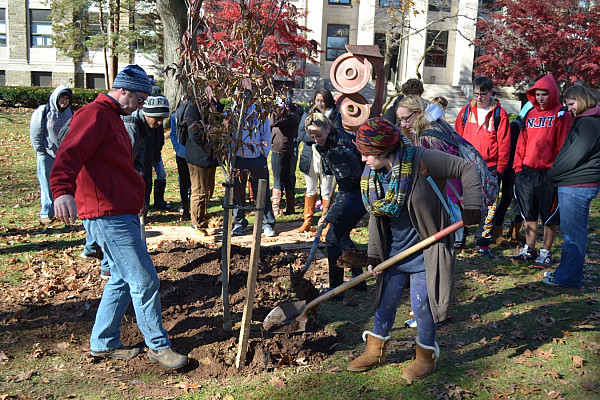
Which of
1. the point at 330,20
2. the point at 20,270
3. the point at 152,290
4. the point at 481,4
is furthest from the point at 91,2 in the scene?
the point at 152,290

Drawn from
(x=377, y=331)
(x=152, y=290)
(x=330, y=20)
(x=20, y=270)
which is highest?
(x=330, y=20)

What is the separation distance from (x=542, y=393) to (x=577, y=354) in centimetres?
80

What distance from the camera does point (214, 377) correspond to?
4027 mm

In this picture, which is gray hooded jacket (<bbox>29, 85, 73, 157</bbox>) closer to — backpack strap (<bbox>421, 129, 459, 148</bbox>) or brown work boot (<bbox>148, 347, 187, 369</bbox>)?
brown work boot (<bbox>148, 347, 187, 369</bbox>)

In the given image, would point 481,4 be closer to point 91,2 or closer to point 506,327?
point 91,2

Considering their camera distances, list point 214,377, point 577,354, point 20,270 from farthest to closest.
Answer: point 20,270 → point 577,354 → point 214,377

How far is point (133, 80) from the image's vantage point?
385 centimetres

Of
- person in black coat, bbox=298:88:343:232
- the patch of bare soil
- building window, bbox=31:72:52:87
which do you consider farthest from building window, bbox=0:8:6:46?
the patch of bare soil

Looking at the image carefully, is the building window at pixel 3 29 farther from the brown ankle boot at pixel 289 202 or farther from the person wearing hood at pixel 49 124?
the brown ankle boot at pixel 289 202

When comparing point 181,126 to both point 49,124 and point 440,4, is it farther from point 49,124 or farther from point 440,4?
point 440,4

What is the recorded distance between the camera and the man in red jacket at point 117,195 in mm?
3686

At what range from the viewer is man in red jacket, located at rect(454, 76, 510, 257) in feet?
22.5

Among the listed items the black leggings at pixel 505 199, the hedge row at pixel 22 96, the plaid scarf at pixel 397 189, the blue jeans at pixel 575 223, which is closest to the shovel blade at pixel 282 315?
the plaid scarf at pixel 397 189

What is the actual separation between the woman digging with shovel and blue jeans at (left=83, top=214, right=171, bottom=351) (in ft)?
5.35
